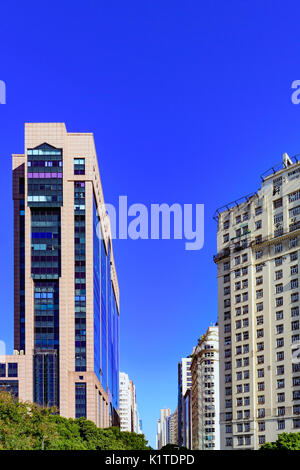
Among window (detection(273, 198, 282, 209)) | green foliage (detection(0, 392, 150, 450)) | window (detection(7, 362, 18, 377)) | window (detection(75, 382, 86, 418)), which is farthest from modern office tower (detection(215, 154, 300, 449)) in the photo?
window (detection(7, 362, 18, 377))

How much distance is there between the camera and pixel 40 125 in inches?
6570

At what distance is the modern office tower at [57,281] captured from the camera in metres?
156

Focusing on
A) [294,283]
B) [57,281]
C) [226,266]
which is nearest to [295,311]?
[294,283]

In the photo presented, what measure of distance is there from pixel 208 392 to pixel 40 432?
345ft

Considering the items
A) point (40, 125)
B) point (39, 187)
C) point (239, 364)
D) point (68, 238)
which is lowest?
point (239, 364)

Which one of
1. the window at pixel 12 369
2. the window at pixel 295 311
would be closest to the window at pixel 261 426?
the window at pixel 295 311

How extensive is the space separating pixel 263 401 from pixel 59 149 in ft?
232

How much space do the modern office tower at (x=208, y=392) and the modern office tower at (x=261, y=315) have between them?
51.4m

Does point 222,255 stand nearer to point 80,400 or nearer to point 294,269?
point 294,269

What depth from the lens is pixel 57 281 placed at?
531 feet

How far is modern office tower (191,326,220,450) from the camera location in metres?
183

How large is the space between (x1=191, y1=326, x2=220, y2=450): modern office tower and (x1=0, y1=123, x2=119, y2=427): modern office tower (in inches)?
1091
